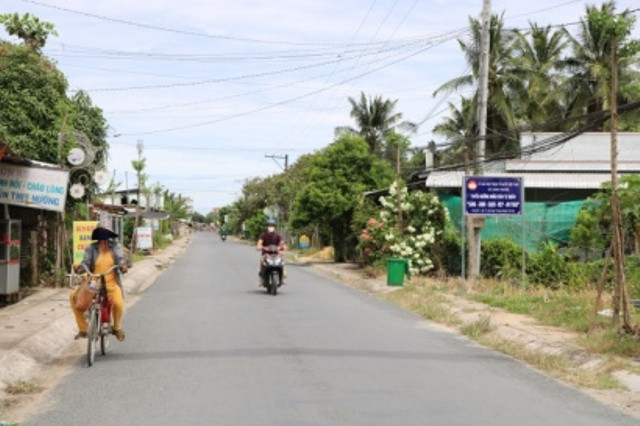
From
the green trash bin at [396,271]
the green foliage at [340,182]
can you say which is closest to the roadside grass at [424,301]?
the green trash bin at [396,271]

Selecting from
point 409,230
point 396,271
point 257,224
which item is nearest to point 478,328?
point 396,271

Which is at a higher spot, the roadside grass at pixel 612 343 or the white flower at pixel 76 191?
the white flower at pixel 76 191

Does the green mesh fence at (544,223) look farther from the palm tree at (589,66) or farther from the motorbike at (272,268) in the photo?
the palm tree at (589,66)

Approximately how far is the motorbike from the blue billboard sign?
506 cm

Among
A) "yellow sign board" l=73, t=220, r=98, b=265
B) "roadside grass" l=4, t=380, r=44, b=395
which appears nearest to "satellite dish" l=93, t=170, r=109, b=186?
"yellow sign board" l=73, t=220, r=98, b=265

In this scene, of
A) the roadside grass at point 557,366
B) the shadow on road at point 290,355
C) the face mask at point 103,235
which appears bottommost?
the roadside grass at point 557,366

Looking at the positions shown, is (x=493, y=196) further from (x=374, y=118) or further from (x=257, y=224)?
(x=257, y=224)

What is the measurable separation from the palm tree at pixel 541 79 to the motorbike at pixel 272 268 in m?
27.2

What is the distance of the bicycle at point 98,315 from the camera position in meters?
10.3

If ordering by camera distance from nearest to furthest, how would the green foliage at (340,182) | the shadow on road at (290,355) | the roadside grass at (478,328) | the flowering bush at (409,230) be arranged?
the shadow on road at (290,355), the roadside grass at (478,328), the flowering bush at (409,230), the green foliage at (340,182)

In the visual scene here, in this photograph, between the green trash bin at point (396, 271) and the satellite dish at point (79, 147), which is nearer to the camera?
the satellite dish at point (79, 147)

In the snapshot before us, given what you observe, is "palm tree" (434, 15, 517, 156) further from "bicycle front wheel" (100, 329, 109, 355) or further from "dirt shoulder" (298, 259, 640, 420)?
"bicycle front wheel" (100, 329, 109, 355)

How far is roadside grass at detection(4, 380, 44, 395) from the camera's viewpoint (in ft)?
28.5

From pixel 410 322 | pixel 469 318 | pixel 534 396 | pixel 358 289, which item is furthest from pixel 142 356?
pixel 358 289
